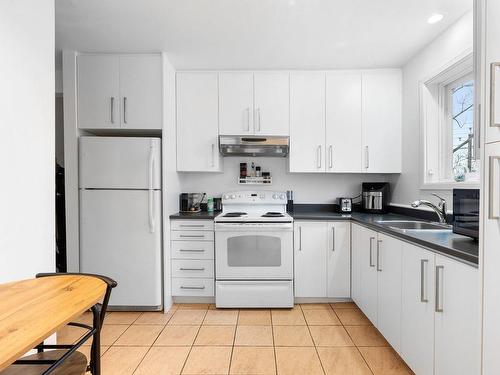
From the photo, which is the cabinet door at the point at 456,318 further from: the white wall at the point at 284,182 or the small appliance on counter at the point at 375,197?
the white wall at the point at 284,182

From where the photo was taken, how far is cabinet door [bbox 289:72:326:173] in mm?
3135

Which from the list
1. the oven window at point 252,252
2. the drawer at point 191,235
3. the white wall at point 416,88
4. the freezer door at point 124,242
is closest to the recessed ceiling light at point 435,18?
the white wall at point 416,88

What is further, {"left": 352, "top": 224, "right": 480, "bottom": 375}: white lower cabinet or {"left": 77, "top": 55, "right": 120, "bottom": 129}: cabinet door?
{"left": 77, "top": 55, "right": 120, "bottom": 129}: cabinet door

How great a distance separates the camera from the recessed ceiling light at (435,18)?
2.17m

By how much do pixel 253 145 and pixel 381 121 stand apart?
1.41 m

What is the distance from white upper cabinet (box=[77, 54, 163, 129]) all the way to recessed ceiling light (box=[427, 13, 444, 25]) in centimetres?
231

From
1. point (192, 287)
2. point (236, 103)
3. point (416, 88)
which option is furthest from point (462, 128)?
point (192, 287)

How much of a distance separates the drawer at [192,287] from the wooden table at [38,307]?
1790 millimetres

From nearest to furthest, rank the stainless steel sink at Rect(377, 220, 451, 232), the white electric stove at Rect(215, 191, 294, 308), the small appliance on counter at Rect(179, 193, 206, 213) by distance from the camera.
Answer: the stainless steel sink at Rect(377, 220, 451, 232) → the white electric stove at Rect(215, 191, 294, 308) → the small appliance on counter at Rect(179, 193, 206, 213)

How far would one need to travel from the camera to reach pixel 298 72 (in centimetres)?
313

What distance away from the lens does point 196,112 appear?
3131 mm

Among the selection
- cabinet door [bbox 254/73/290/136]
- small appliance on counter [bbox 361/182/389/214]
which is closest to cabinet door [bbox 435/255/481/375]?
small appliance on counter [bbox 361/182/389/214]

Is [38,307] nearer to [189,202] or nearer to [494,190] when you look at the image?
[494,190]

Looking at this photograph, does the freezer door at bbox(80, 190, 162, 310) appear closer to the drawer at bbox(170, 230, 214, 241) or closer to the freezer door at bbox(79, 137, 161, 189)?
the freezer door at bbox(79, 137, 161, 189)
